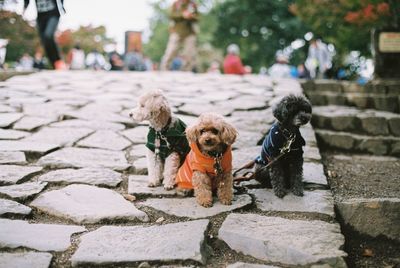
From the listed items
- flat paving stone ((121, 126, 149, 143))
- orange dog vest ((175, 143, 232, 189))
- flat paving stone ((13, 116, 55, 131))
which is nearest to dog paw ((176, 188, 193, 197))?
orange dog vest ((175, 143, 232, 189))

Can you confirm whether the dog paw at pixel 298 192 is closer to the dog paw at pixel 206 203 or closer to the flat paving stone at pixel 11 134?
the dog paw at pixel 206 203

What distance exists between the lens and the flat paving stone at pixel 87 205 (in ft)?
10.9

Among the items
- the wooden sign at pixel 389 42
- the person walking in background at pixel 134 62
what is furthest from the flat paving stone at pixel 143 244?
the person walking in background at pixel 134 62

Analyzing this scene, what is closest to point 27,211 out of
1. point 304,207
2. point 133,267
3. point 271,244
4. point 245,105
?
point 133,267

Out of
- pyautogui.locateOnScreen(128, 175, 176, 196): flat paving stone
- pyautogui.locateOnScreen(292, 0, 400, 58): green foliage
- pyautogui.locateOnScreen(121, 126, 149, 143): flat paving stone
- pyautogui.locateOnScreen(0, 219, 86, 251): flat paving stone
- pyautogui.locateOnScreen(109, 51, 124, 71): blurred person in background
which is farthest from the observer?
pyautogui.locateOnScreen(109, 51, 124, 71): blurred person in background

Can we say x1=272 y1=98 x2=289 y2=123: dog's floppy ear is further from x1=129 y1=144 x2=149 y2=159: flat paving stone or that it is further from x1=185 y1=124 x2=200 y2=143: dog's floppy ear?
x1=129 y1=144 x2=149 y2=159: flat paving stone

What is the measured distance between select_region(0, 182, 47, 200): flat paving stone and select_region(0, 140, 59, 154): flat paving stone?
967 mm

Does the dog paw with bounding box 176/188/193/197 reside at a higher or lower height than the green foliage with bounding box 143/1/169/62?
lower

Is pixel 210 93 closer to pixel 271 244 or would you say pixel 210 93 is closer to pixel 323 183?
pixel 323 183

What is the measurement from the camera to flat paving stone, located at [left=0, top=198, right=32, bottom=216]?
328 centimetres

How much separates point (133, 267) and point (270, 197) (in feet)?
5.36

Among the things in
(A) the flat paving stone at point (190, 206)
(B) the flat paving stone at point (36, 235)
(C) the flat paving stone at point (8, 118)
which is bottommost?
(B) the flat paving stone at point (36, 235)

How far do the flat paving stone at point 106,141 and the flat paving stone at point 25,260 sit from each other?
251cm

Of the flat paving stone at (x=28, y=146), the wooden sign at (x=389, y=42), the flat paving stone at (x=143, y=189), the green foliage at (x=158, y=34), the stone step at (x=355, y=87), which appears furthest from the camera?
the green foliage at (x=158, y=34)
